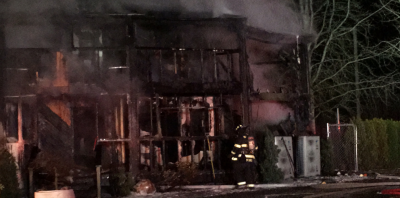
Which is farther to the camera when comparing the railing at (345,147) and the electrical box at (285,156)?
the railing at (345,147)

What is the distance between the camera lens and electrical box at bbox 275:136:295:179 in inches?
484

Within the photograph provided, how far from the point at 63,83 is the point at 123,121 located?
1.93 metres

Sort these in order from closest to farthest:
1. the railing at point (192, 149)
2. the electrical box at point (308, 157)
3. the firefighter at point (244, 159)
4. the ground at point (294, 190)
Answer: the ground at point (294, 190) → the firefighter at point (244, 159) → the railing at point (192, 149) → the electrical box at point (308, 157)

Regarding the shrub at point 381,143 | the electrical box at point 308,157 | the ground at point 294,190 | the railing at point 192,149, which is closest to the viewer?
the ground at point 294,190

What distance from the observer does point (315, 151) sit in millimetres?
12984

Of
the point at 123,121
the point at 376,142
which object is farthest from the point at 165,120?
the point at 376,142

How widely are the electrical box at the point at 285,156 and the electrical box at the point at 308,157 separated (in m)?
0.32

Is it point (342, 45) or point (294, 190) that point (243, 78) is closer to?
point (294, 190)

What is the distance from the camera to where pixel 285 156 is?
40.8 feet

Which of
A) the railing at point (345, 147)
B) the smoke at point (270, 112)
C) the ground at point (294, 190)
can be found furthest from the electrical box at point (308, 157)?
the smoke at point (270, 112)

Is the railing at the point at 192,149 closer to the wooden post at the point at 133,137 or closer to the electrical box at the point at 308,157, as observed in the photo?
the wooden post at the point at 133,137

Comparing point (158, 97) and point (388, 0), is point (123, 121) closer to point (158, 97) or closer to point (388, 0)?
point (158, 97)

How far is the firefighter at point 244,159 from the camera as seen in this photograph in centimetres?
1084

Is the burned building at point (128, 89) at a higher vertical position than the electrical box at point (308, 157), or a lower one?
higher
